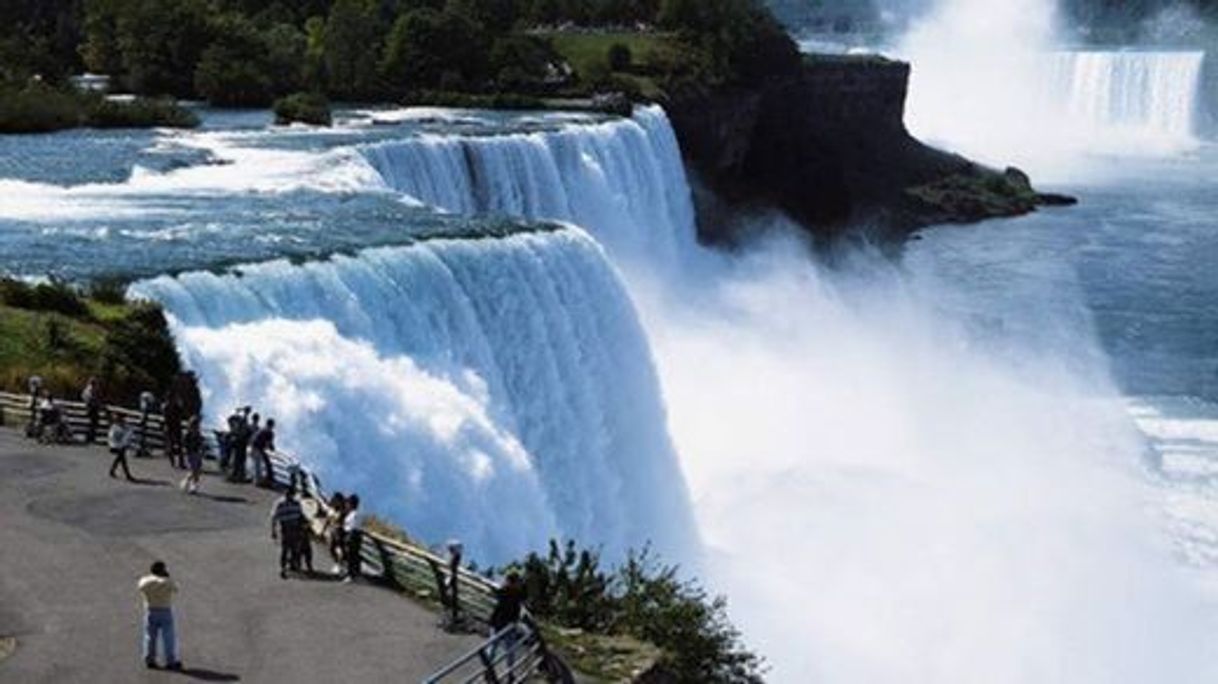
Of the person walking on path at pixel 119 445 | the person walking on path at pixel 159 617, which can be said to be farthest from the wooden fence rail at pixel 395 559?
the person walking on path at pixel 159 617

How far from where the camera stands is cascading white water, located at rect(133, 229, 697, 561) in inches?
Answer: 985

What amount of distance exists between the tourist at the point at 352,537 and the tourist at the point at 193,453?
3.50m

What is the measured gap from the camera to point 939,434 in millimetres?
43219

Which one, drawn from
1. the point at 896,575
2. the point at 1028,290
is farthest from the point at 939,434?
the point at 1028,290

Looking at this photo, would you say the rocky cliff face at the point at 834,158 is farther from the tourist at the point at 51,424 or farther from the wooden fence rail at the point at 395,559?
the tourist at the point at 51,424

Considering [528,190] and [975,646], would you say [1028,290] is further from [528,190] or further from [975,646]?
[975,646]

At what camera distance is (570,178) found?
52.0 meters

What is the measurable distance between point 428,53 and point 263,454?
52590 millimetres

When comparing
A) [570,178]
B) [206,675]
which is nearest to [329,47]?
[570,178]

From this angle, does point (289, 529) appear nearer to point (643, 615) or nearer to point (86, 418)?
point (643, 615)

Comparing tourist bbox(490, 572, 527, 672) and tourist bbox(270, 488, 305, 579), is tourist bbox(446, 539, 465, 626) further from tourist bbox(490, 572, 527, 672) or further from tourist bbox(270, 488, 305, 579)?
tourist bbox(270, 488, 305, 579)

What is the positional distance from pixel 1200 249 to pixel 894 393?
26.7 m

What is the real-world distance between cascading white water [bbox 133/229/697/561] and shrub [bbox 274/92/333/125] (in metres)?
24.5

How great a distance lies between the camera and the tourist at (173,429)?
22.1m
